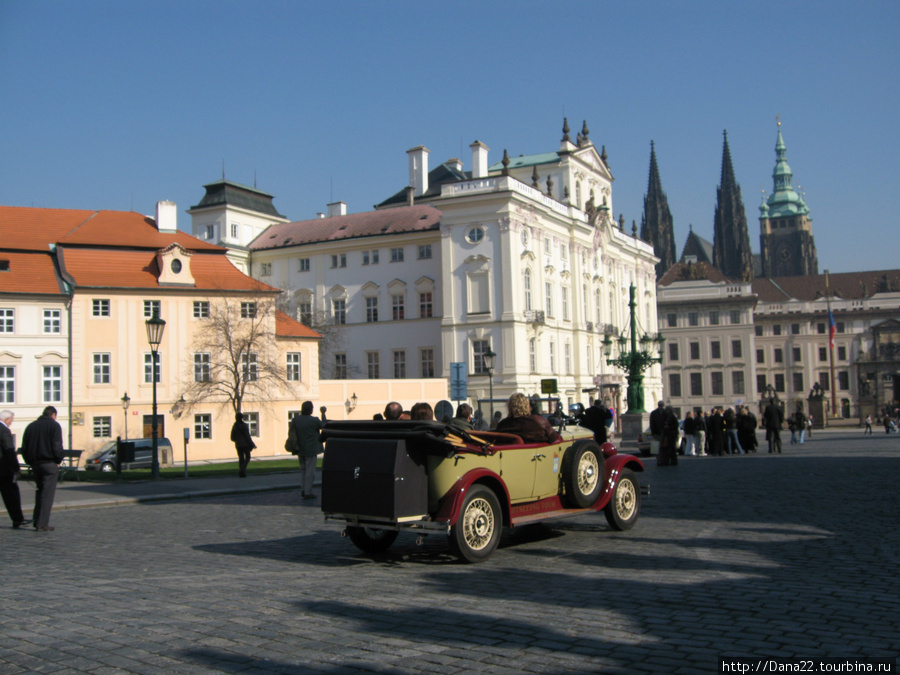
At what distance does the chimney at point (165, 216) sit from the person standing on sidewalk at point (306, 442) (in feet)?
115

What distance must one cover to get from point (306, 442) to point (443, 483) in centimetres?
821

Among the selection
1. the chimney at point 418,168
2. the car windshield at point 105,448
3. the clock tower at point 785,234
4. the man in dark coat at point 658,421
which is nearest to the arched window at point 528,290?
the chimney at point 418,168

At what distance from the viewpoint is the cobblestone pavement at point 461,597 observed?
5.41m

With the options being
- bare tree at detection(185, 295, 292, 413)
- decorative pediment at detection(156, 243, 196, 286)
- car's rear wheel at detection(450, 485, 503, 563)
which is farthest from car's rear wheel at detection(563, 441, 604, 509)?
decorative pediment at detection(156, 243, 196, 286)

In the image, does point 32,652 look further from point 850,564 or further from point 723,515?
point 723,515

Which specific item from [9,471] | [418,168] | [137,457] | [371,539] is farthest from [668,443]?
[418,168]

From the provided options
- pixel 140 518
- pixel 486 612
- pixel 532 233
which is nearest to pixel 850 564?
pixel 486 612

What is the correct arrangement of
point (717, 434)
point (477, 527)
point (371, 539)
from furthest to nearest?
1. point (717, 434)
2. point (371, 539)
3. point (477, 527)

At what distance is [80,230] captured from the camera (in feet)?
149

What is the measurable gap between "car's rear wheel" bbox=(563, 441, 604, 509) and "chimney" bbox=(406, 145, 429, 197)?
62.0 meters

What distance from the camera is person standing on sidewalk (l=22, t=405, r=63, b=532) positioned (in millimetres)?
12539

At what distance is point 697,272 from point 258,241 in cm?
5371

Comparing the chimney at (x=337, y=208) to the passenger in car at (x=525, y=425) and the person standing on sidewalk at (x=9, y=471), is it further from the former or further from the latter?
the passenger in car at (x=525, y=425)

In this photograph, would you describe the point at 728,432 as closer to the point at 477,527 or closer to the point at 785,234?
the point at 477,527
